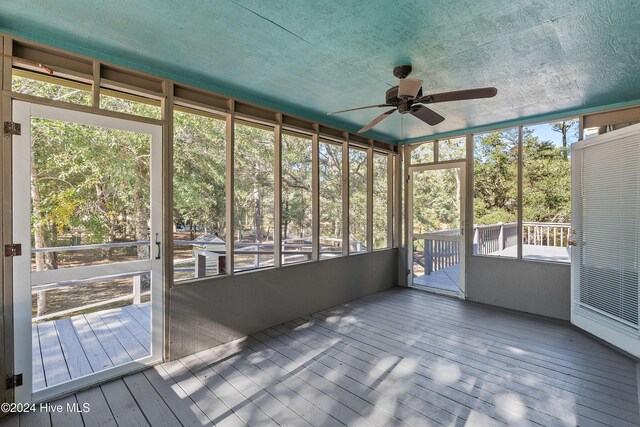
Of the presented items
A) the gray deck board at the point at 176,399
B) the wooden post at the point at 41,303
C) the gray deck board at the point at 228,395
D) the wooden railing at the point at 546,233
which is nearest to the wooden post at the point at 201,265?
the gray deck board at the point at 228,395

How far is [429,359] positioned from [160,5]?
362cm

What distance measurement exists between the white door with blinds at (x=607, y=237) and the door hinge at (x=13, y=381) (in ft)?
17.3

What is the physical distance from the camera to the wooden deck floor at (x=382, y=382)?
2182 mm

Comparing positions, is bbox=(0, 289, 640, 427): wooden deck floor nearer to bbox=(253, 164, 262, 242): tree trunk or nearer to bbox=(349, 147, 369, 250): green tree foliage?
bbox=(253, 164, 262, 242): tree trunk

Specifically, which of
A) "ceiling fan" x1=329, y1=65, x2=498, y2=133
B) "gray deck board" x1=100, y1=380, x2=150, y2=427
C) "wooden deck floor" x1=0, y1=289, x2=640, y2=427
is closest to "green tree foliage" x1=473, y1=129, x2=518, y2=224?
"wooden deck floor" x1=0, y1=289, x2=640, y2=427

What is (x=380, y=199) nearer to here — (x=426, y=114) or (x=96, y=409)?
(x=426, y=114)

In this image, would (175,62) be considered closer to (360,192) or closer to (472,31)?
(472,31)

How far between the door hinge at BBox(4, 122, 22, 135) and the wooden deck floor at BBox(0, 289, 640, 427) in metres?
2.03

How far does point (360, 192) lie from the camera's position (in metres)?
5.27

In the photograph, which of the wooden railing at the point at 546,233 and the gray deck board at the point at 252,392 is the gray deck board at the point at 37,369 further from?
the wooden railing at the point at 546,233

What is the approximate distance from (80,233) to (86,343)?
57.2 inches

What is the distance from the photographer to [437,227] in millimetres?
5449

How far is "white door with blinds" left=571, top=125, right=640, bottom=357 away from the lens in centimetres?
305

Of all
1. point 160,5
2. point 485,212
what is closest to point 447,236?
point 485,212
